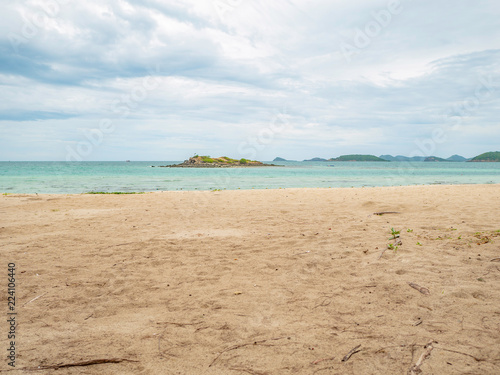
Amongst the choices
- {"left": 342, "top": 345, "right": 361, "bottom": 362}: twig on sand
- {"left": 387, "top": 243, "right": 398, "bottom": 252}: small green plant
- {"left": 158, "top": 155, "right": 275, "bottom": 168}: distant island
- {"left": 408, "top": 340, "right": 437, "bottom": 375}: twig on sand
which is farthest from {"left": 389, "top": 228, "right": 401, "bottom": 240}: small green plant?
{"left": 158, "top": 155, "right": 275, "bottom": 168}: distant island

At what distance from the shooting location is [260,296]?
4598 millimetres

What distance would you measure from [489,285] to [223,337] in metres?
3.84

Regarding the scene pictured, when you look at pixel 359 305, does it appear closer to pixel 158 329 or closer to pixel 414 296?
pixel 414 296

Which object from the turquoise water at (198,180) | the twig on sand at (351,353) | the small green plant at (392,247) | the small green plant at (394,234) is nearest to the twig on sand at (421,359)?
the twig on sand at (351,353)

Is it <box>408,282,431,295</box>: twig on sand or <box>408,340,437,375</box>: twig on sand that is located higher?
<box>408,282,431,295</box>: twig on sand

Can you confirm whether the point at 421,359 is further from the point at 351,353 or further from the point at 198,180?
the point at 198,180

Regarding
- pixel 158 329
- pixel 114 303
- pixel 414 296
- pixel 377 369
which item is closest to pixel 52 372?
pixel 158 329

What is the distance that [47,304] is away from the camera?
14.5 ft

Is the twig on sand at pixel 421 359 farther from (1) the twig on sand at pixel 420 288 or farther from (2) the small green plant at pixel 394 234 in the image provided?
(2) the small green plant at pixel 394 234

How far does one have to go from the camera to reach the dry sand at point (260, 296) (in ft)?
10.6

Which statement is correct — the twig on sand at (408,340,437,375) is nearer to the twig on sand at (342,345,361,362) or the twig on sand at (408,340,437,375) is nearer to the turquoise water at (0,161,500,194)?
the twig on sand at (342,345,361,362)

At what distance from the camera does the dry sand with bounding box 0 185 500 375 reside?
3.23 metres

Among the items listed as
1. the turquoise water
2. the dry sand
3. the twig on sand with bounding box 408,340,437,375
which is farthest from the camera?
the turquoise water

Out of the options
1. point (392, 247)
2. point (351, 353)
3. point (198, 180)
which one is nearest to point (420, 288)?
point (392, 247)
